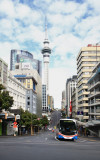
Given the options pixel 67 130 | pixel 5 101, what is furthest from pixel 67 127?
pixel 5 101

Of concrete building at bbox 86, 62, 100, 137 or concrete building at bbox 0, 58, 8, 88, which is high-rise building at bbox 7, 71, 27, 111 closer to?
concrete building at bbox 0, 58, 8, 88

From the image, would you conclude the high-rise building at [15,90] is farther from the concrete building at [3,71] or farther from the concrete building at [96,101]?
the concrete building at [96,101]

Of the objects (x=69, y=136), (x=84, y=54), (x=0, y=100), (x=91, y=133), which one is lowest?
(x=91, y=133)

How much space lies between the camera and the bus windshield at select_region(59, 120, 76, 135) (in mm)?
30266

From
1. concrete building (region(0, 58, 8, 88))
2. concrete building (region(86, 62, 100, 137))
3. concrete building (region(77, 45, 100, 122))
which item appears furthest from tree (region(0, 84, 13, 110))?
concrete building (region(77, 45, 100, 122))

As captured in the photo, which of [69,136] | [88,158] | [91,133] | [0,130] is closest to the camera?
[88,158]

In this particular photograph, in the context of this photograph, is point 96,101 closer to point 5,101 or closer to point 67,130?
point 5,101

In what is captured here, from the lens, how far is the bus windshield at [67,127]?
30.3 metres

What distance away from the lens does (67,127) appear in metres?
30.6

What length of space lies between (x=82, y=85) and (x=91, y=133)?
26727mm

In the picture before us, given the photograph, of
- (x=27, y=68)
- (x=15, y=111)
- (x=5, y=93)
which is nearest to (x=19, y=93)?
(x=15, y=111)

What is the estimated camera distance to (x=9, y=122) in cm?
6556

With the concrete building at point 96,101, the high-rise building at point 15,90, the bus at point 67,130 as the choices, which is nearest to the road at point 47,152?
the bus at point 67,130

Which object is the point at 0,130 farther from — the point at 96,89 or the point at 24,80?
the point at 24,80
